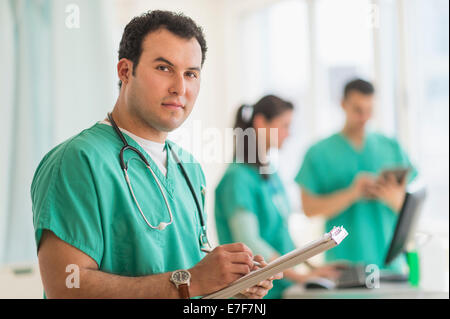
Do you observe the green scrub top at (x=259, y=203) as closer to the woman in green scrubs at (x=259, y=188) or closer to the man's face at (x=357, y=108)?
the woman in green scrubs at (x=259, y=188)

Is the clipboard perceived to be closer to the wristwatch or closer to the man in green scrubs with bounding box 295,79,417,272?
the wristwatch

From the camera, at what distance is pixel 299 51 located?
2422 mm

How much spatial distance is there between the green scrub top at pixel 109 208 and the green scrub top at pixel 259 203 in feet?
1.40

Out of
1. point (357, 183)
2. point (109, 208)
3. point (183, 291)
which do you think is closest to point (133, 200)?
point (109, 208)

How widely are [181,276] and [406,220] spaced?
0.84 meters

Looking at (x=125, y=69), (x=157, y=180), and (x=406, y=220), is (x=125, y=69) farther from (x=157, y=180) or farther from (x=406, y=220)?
(x=406, y=220)

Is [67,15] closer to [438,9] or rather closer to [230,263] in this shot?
[230,263]

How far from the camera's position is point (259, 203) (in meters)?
1.27

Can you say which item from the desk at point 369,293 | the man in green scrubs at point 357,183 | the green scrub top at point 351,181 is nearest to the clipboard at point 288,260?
the desk at point 369,293

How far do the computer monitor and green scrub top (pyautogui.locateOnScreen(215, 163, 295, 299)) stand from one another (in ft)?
0.90

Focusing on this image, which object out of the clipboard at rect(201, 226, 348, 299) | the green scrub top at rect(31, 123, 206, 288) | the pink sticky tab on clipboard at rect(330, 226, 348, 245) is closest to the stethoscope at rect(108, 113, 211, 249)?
the green scrub top at rect(31, 123, 206, 288)

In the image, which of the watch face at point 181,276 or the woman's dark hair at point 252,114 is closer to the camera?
the watch face at point 181,276

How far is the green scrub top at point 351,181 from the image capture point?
56.2 inches
